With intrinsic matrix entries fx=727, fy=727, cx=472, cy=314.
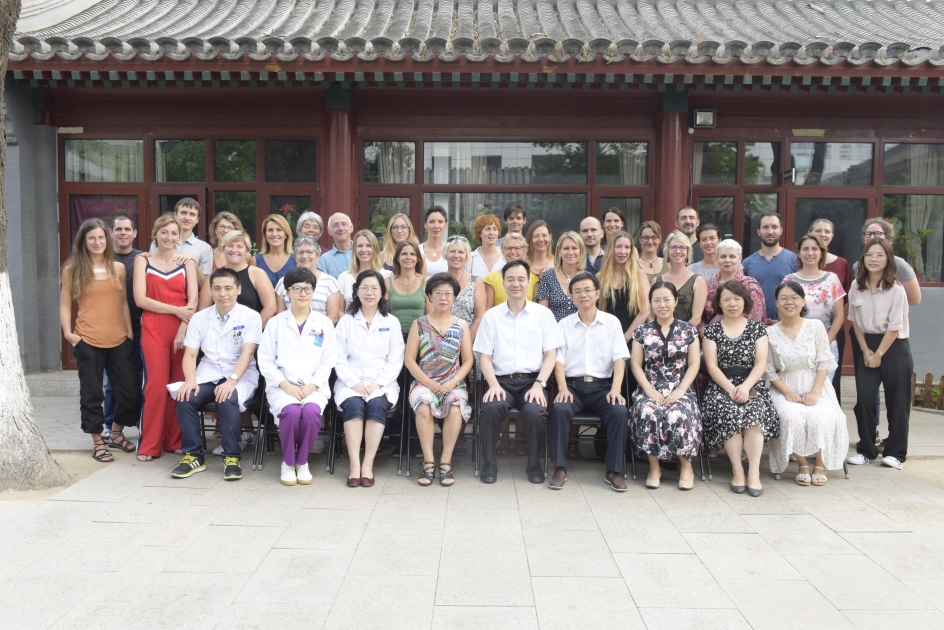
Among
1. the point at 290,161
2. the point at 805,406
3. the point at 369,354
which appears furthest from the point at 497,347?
the point at 290,161

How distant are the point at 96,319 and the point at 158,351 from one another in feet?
1.78

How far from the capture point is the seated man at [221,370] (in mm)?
5203

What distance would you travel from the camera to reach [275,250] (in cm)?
600

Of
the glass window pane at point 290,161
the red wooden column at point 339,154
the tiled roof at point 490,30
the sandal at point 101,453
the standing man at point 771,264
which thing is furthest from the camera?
the glass window pane at point 290,161

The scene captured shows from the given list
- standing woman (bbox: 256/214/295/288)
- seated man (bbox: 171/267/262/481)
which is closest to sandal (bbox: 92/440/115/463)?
seated man (bbox: 171/267/262/481)

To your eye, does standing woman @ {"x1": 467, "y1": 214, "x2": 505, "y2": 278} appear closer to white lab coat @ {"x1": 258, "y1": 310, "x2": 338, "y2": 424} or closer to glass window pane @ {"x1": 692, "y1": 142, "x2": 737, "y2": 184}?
white lab coat @ {"x1": 258, "y1": 310, "x2": 338, "y2": 424}

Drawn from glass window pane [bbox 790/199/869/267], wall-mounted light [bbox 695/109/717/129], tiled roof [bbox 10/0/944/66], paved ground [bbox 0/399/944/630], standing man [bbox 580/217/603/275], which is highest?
tiled roof [bbox 10/0/944/66]

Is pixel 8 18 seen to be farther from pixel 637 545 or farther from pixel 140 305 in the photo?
pixel 637 545

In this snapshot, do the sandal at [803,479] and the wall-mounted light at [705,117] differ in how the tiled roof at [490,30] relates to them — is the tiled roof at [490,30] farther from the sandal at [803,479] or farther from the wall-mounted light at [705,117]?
the sandal at [803,479]

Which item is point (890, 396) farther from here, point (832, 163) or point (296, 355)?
point (296, 355)

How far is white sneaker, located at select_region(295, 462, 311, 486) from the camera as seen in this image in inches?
197

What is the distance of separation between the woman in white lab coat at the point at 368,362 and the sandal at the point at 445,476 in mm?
485

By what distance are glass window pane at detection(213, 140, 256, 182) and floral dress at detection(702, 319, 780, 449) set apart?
5714 millimetres

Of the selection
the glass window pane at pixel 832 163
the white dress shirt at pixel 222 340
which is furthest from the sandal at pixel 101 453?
the glass window pane at pixel 832 163
